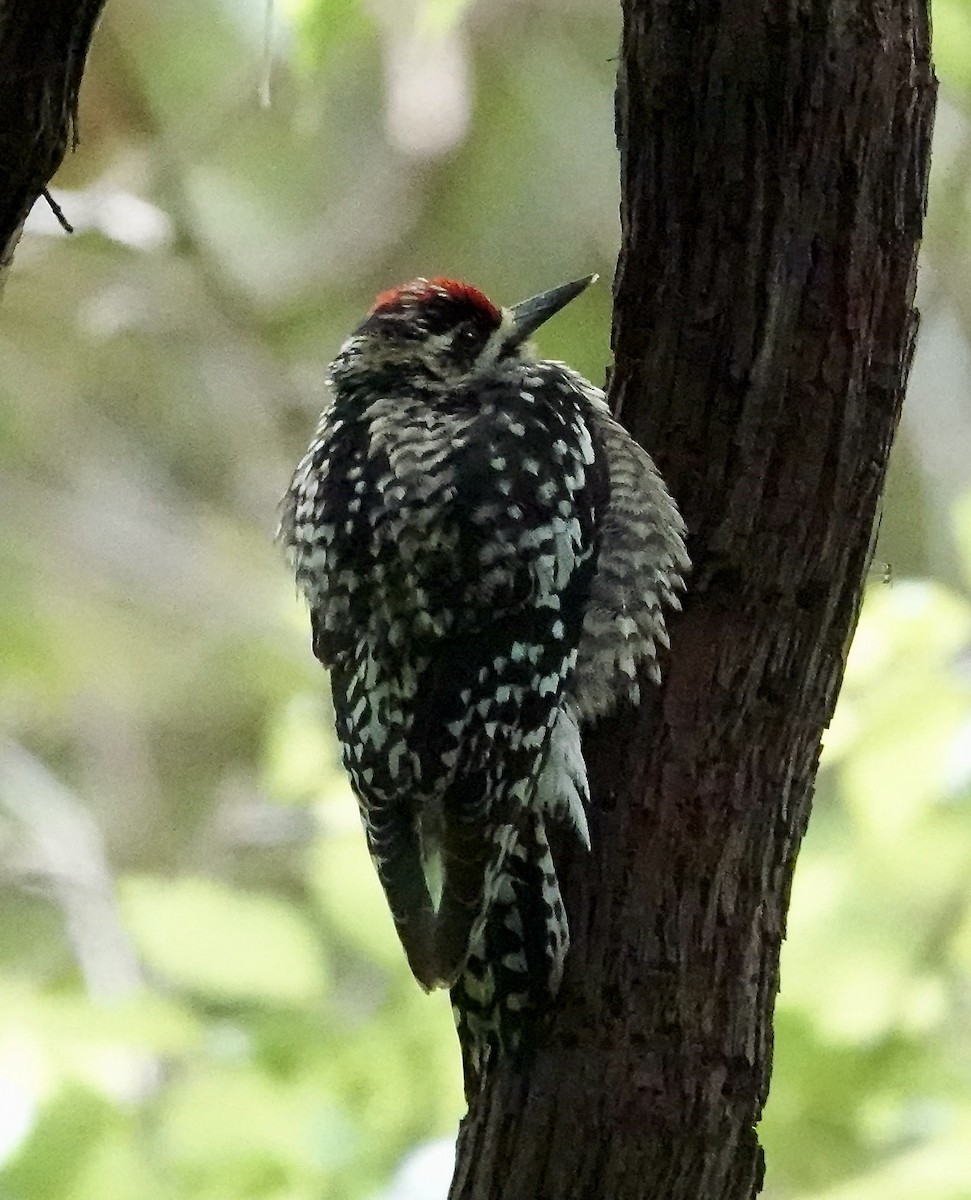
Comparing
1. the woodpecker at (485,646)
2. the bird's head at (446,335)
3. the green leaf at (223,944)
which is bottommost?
the woodpecker at (485,646)

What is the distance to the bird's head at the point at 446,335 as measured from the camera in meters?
1.91

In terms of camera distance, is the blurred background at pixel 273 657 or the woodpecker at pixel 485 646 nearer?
the woodpecker at pixel 485 646

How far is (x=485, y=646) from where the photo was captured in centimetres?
160

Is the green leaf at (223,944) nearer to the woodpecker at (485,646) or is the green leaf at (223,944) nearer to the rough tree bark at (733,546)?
the woodpecker at (485,646)

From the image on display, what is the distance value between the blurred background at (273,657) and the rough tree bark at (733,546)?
1.00 metres

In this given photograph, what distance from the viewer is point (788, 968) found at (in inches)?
108

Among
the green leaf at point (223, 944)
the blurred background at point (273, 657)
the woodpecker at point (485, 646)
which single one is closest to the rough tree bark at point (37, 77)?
the woodpecker at point (485, 646)

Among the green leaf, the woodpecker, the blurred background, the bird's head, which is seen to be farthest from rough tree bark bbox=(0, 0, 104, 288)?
the green leaf

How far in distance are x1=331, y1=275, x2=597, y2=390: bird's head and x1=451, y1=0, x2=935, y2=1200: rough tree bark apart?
0.36 m

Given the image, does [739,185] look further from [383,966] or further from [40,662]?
[40,662]

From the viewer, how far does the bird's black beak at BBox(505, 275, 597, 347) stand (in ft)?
6.31

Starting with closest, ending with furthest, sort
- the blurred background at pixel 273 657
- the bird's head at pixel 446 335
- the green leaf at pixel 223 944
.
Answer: the bird's head at pixel 446 335 → the blurred background at pixel 273 657 → the green leaf at pixel 223 944

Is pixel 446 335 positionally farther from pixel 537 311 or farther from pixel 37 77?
pixel 37 77

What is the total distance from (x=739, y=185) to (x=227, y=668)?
223 centimetres
